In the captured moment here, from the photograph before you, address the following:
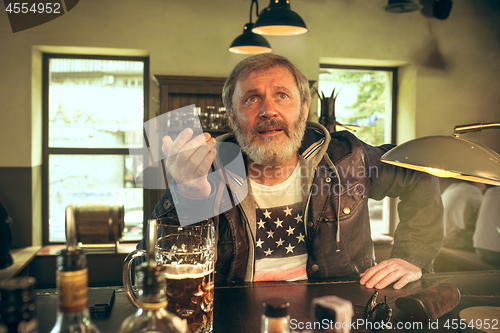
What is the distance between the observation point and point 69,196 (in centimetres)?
412

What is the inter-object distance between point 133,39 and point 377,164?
295 cm

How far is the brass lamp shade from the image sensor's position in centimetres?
89

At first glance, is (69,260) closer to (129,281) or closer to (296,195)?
(129,281)

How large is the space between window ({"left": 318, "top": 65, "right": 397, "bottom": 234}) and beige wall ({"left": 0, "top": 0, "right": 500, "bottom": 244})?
0.70 ft

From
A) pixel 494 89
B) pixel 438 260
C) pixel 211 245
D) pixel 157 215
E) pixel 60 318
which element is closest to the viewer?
pixel 60 318

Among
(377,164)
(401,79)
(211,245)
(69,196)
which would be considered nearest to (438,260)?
(401,79)

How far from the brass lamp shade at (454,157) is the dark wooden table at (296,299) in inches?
13.2

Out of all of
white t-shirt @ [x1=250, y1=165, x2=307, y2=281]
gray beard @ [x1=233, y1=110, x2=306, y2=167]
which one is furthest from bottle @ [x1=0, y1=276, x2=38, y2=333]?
gray beard @ [x1=233, y1=110, x2=306, y2=167]

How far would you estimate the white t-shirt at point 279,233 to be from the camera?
1628 mm

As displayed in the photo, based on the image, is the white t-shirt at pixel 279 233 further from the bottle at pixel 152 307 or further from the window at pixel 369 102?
the window at pixel 369 102

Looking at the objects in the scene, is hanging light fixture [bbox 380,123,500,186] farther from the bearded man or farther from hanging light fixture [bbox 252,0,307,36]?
hanging light fixture [bbox 252,0,307,36]

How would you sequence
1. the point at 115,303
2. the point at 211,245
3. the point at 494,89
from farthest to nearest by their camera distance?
1. the point at 494,89
2. the point at 115,303
3. the point at 211,245

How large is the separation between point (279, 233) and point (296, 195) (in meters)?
0.21

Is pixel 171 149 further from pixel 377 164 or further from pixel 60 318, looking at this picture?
pixel 377 164
